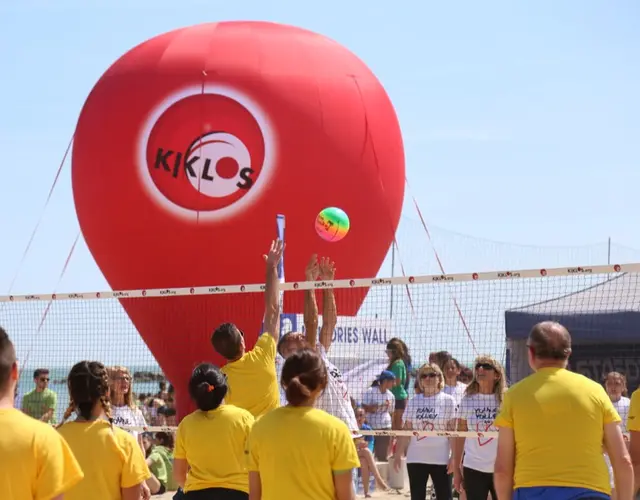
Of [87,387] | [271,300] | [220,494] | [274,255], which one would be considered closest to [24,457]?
[87,387]

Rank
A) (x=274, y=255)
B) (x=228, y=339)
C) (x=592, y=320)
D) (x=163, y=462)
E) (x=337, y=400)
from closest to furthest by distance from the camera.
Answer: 1. (x=228, y=339)
2. (x=274, y=255)
3. (x=337, y=400)
4. (x=163, y=462)
5. (x=592, y=320)

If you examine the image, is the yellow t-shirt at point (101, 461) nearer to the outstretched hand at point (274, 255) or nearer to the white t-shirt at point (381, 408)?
the outstretched hand at point (274, 255)

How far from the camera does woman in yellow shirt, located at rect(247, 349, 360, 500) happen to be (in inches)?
211

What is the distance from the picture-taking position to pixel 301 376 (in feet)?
18.0

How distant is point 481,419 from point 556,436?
3548 millimetres

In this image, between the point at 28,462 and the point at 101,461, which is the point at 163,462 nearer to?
the point at 101,461

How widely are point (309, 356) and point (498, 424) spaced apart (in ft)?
3.68

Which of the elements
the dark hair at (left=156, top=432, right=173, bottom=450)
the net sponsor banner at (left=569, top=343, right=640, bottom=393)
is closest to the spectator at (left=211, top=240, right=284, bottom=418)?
the dark hair at (left=156, top=432, right=173, bottom=450)

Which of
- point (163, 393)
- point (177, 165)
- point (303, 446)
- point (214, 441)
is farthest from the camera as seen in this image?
point (163, 393)

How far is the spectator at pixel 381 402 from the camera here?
13.9 metres

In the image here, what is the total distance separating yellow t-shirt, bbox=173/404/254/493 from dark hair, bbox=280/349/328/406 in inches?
48.9

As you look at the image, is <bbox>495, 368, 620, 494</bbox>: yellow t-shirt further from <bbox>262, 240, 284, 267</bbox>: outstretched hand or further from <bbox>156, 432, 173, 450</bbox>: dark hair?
<bbox>156, 432, 173, 450</bbox>: dark hair

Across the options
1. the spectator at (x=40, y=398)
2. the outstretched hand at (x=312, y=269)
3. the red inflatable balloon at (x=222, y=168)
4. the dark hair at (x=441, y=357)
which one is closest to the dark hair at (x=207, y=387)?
the outstretched hand at (x=312, y=269)

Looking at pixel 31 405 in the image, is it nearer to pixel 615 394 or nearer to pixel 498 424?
pixel 615 394
